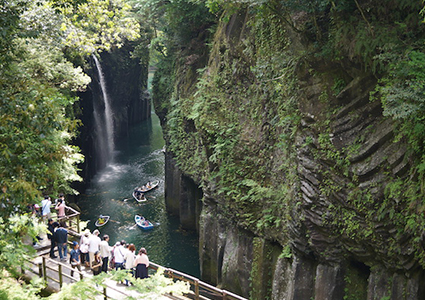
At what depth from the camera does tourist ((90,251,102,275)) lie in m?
14.9

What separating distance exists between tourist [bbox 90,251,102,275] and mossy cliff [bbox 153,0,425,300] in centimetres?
615

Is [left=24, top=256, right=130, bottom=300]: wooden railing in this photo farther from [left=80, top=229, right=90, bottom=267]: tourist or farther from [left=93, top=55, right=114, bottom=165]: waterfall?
[left=93, top=55, right=114, bottom=165]: waterfall

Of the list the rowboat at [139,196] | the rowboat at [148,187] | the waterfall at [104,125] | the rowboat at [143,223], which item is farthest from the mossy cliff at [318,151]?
the waterfall at [104,125]

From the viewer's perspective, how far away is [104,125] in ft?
147

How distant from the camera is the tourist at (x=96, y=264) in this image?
1492 cm

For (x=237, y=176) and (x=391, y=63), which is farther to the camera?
(x=237, y=176)

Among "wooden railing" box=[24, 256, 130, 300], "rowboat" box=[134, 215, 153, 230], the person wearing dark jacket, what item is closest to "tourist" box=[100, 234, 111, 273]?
"wooden railing" box=[24, 256, 130, 300]

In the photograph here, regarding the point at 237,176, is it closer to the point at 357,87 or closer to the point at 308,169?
the point at 308,169

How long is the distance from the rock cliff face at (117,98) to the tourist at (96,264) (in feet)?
65.2

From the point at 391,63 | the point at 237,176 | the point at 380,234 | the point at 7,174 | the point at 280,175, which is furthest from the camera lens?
the point at 237,176

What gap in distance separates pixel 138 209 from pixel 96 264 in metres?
17.1

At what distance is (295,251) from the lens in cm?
1546

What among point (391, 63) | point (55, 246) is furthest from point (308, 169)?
point (55, 246)

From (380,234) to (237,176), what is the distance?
779 cm
